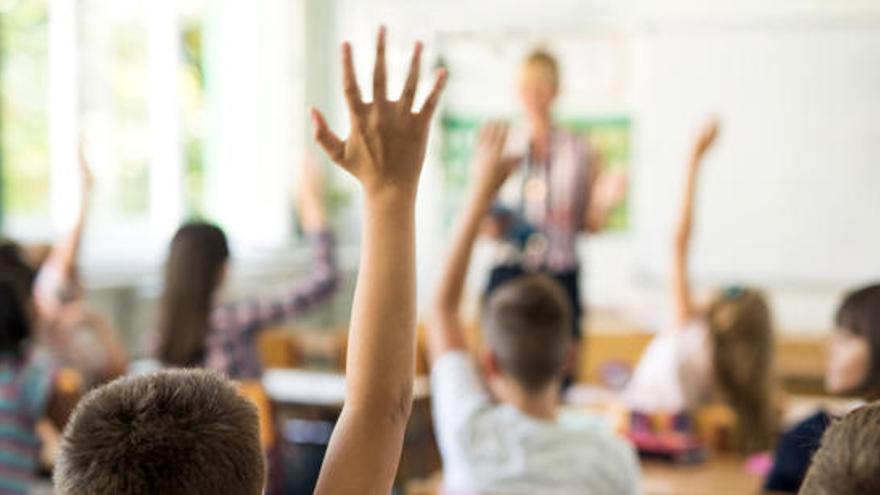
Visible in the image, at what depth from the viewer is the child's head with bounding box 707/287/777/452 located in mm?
3375

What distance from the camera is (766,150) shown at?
5.88 m

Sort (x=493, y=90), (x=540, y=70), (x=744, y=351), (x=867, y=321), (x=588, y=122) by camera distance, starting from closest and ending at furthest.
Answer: (x=867, y=321)
(x=744, y=351)
(x=540, y=70)
(x=588, y=122)
(x=493, y=90)

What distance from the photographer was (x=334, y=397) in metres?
4.17

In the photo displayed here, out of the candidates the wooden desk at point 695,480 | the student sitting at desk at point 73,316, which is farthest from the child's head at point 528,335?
the student sitting at desk at point 73,316

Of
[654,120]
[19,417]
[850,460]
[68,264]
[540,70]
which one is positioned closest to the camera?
[850,460]

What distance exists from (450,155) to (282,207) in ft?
3.38

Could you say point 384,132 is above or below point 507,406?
above

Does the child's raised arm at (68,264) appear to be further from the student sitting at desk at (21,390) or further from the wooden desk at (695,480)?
the wooden desk at (695,480)

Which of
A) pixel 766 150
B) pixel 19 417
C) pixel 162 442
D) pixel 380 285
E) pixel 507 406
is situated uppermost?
pixel 766 150

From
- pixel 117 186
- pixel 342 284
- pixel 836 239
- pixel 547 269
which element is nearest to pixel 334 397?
pixel 547 269

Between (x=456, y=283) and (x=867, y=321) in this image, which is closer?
(x=456, y=283)

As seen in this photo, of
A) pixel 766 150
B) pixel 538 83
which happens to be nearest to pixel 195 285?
pixel 538 83

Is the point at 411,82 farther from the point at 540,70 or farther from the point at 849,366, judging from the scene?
the point at 540,70

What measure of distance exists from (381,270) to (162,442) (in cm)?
35
